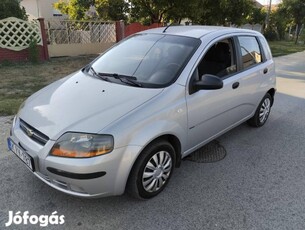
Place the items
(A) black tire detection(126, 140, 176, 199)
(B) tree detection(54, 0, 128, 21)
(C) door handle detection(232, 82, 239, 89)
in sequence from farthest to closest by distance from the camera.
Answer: (B) tree detection(54, 0, 128, 21) < (C) door handle detection(232, 82, 239, 89) < (A) black tire detection(126, 140, 176, 199)

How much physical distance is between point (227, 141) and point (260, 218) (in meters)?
1.72

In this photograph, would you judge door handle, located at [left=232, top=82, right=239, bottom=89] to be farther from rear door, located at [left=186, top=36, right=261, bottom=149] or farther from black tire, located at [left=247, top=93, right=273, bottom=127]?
black tire, located at [left=247, top=93, right=273, bottom=127]

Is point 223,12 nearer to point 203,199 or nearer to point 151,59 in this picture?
point 151,59

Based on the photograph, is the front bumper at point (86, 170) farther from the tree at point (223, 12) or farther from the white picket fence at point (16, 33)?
the tree at point (223, 12)

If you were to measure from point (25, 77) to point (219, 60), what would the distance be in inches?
254

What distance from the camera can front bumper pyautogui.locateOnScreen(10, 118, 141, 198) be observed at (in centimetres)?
236

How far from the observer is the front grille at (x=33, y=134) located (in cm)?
251

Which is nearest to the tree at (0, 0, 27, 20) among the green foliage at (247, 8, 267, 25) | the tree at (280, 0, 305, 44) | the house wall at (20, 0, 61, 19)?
the house wall at (20, 0, 61, 19)

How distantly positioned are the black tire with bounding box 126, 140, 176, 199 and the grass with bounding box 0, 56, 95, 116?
3.47m

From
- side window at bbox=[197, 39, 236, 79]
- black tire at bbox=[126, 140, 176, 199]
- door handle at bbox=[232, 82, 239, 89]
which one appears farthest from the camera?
door handle at bbox=[232, 82, 239, 89]

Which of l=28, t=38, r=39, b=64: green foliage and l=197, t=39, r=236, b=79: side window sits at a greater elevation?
l=197, t=39, r=236, b=79: side window

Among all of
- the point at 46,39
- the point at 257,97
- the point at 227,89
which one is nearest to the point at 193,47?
the point at 227,89

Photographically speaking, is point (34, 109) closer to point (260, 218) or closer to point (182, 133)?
point (182, 133)

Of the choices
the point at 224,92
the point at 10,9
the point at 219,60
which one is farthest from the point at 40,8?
the point at 224,92
